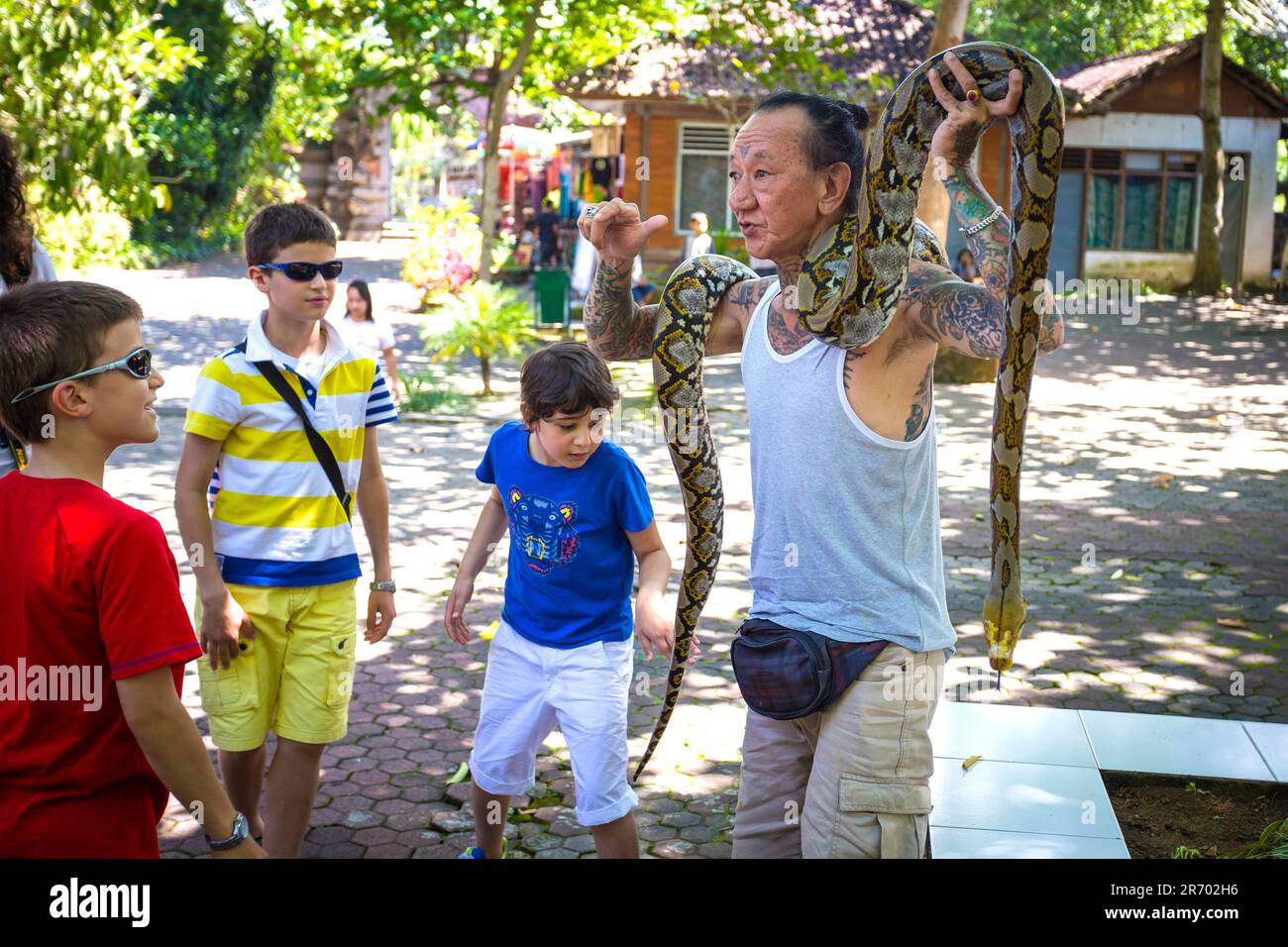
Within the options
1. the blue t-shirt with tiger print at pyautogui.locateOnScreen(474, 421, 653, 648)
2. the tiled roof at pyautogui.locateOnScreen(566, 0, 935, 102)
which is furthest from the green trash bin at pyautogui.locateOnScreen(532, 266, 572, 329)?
the blue t-shirt with tiger print at pyautogui.locateOnScreen(474, 421, 653, 648)

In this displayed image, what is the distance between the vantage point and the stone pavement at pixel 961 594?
5.23 meters

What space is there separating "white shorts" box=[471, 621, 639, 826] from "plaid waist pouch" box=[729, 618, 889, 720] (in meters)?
0.95

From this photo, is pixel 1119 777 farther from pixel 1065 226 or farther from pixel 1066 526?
pixel 1065 226

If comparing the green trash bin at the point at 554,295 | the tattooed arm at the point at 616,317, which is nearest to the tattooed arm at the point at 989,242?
the tattooed arm at the point at 616,317

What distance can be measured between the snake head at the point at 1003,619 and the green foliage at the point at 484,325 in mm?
12594

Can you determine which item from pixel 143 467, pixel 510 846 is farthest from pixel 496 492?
pixel 143 467

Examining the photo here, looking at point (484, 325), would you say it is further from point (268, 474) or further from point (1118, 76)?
point (1118, 76)

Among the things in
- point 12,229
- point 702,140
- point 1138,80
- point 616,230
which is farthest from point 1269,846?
point 1138,80

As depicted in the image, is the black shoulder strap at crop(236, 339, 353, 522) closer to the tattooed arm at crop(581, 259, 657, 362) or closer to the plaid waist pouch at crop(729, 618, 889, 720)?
the tattooed arm at crop(581, 259, 657, 362)

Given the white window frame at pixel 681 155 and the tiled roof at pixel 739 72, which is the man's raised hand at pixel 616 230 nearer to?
the tiled roof at pixel 739 72

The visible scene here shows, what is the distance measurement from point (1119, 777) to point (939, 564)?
2.54 m

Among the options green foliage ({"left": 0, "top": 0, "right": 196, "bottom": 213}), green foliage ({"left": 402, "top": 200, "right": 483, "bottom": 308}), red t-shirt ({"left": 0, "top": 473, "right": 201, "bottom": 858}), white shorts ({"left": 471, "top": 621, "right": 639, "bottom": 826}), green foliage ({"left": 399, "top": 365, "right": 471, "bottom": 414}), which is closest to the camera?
red t-shirt ({"left": 0, "top": 473, "right": 201, "bottom": 858})

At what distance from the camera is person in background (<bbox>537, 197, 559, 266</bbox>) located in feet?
105

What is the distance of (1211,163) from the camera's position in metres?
28.9
